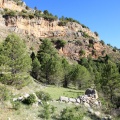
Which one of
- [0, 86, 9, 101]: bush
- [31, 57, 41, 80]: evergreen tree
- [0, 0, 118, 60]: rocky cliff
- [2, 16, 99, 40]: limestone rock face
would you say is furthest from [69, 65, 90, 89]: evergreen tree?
[2, 16, 99, 40]: limestone rock face

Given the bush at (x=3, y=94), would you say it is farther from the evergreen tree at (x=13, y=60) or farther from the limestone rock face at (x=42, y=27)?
the limestone rock face at (x=42, y=27)

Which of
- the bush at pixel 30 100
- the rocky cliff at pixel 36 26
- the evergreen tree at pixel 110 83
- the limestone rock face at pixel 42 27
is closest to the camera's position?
the bush at pixel 30 100

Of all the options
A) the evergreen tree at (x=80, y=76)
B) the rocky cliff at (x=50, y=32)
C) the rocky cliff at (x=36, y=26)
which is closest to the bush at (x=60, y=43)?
the rocky cliff at (x=50, y=32)

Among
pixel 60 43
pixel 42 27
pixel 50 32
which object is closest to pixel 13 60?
pixel 60 43

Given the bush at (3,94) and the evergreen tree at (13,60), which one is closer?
the bush at (3,94)

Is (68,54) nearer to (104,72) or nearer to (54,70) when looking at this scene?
(54,70)

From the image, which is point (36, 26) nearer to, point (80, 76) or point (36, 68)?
point (36, 68)

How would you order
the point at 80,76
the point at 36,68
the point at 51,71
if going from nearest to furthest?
the point at 51,71
the point at 80,76
the point at 36,68

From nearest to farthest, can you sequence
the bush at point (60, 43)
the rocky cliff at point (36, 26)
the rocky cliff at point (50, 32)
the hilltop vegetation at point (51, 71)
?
the hilltop vegetation at point (51, 71) → the rocky cliff at point (50, 32) → the rocky cliff at point (36, 26) → the bush at point (60, 43)

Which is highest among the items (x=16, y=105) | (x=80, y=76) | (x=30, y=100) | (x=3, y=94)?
(x=80, y=76)

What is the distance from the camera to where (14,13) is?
96.5 metres

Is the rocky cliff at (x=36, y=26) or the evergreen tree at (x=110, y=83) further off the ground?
the rocky cliff at (x=36, y=26)

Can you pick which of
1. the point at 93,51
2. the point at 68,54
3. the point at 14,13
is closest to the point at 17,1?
the point at 14,13

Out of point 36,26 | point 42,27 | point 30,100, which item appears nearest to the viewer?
point 30,100
